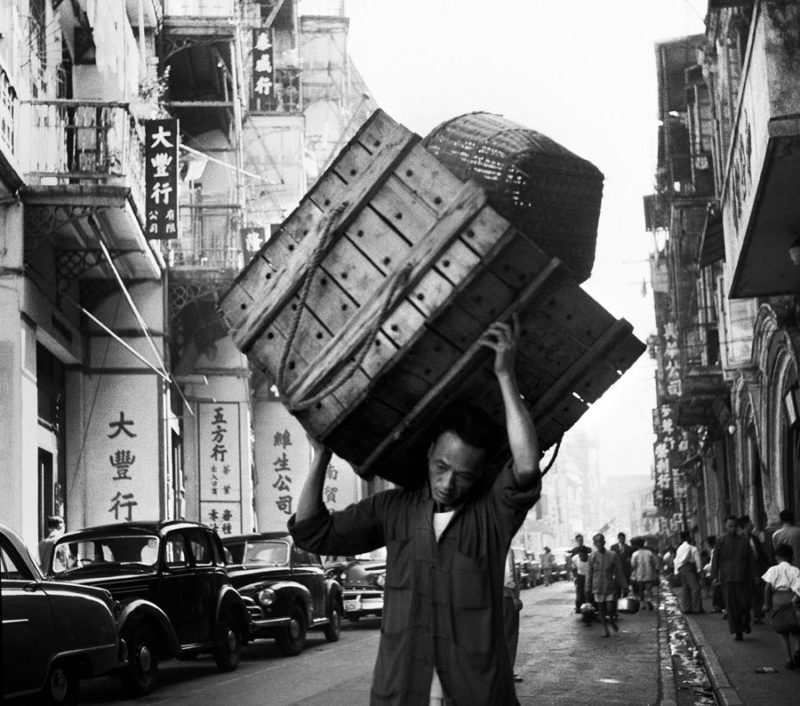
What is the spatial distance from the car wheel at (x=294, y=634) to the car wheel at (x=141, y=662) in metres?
4.50

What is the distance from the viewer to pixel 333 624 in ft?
67.9

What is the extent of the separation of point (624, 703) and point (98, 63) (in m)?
15.7

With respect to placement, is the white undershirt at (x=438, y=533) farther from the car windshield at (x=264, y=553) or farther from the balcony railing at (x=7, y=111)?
the car windshield at (x=264, y=553)

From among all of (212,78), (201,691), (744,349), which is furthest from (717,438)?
(201,691)

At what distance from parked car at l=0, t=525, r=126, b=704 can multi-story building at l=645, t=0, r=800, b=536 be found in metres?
7.80

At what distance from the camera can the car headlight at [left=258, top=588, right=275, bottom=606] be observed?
1777cm

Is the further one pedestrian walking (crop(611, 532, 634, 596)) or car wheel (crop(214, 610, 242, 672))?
pedestrian walking (crop(611, 532, 634, 596))

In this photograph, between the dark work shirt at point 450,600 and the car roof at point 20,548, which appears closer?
the dark work shirt at point 450,600

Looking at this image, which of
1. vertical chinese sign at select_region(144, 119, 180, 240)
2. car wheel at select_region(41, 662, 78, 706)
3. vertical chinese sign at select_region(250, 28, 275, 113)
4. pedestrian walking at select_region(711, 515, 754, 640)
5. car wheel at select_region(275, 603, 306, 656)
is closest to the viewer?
car wheel at select_region(41, 662, 78, 706)

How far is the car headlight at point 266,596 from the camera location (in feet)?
58.3

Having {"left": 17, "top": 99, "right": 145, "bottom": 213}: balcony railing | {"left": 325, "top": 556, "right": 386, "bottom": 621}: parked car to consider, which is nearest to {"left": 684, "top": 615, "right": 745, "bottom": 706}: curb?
{"left": 325, "top": 556, "right": 386, "bottom": 621}: parked car

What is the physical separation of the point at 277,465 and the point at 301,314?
32173 millimetres

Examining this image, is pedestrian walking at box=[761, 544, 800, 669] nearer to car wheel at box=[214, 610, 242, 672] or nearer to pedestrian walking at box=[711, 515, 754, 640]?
pedestrian walking at box=[711, 515, 754, 640]

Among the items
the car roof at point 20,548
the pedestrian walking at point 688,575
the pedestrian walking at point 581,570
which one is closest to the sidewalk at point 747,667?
the pedestrian walking at point 581,570
